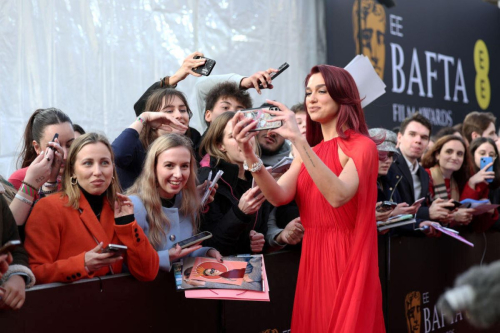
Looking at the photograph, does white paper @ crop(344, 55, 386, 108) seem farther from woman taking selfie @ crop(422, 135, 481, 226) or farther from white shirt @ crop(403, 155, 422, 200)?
woman taking selfie @ crop(422, 135, 481, 226)

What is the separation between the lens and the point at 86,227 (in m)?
3.17

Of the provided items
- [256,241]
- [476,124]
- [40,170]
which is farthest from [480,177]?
[40,170]

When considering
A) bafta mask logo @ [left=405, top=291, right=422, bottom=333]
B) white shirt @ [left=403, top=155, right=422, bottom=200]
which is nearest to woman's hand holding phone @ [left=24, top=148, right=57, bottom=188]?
bafta mask logo @ [left=405, top=291, right=422, bottom=333]

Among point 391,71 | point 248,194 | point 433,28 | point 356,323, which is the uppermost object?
point 433,28

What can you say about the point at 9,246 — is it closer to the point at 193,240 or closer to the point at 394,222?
the point at 193,240

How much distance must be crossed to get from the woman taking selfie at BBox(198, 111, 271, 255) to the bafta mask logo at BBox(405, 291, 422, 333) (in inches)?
60.4

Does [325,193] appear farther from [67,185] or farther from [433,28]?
[433,28]

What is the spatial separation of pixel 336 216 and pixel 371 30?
6164mm

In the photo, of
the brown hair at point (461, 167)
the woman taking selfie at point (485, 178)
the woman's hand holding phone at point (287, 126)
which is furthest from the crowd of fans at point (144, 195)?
the woman taking selfie at point (485, 178)

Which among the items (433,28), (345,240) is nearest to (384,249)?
(345,240)

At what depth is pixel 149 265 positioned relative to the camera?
3.18 meters

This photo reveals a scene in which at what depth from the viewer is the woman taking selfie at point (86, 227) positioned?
9.84 ft

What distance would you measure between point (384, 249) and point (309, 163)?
2.23 metres

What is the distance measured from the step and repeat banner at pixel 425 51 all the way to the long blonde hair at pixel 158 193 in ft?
16.6
